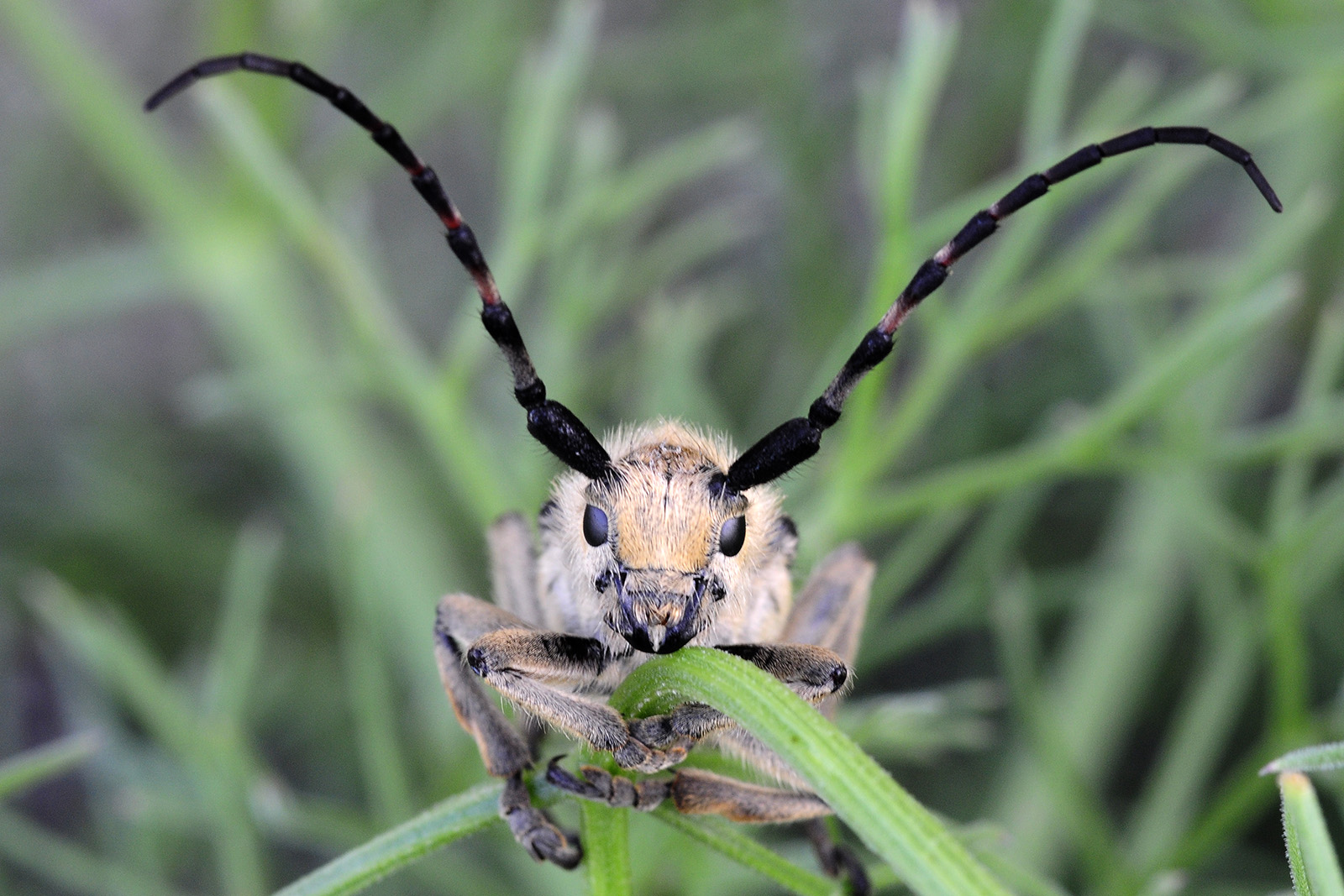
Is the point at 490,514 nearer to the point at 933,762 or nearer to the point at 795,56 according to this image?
→ the point at 933,762

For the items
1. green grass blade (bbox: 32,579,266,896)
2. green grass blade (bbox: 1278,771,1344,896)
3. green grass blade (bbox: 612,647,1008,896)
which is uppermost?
green grass blade (bbox: 32,579,266,896)

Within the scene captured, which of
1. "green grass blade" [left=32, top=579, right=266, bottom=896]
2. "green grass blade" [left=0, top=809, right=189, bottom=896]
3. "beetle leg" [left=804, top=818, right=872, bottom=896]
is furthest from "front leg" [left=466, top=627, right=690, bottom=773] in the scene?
"green grass blade" [left=0, top=809, right=189, bottom=896]

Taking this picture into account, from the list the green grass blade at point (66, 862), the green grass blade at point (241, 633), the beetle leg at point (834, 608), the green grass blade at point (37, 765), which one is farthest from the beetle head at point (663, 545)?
the green grass blade at point (66, 862)

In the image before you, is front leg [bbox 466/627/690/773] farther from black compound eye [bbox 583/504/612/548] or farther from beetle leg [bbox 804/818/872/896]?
beetle leg [bbox 804/818/872/896]

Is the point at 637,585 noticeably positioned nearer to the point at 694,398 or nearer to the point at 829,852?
the point at 829,852

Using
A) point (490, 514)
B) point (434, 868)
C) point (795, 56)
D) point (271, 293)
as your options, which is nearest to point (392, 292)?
point (271, 293)

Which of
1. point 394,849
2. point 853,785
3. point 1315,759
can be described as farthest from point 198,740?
point 1315,759
